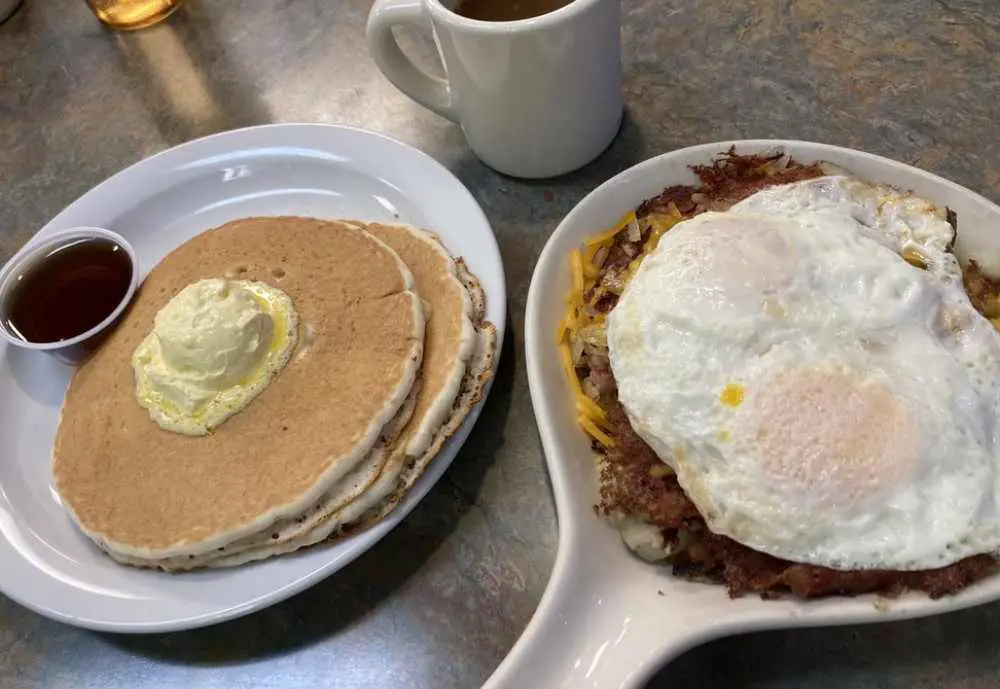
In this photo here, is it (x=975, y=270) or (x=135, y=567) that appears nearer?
(x=975, y=270)

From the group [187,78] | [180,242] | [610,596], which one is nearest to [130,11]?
[187,78]

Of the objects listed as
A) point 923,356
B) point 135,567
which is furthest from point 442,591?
point 923,356

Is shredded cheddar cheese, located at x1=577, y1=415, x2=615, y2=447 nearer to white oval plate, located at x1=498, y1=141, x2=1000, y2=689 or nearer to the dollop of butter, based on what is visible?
white oval plate, located at x1=498, y1=141, x2=1000, y2=689

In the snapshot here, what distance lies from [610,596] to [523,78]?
1.07 meters

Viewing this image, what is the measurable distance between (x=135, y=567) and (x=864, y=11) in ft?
7.91

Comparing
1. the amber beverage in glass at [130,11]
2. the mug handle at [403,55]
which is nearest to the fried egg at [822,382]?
the mug handle at [403,55]

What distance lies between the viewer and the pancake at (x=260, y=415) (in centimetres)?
149

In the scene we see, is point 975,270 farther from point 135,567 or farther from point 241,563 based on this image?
point 135,567

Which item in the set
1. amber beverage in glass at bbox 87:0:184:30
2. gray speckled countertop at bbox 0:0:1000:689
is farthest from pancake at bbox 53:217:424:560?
amber beverage in glass at bbox 87:0:184:30

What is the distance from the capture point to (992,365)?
48.2 inches

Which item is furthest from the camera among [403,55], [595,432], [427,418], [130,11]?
[130,11]

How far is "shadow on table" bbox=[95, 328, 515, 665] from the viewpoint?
1.53 m

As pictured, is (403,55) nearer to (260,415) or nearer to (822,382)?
(260,415)

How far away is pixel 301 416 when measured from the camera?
157 cm
